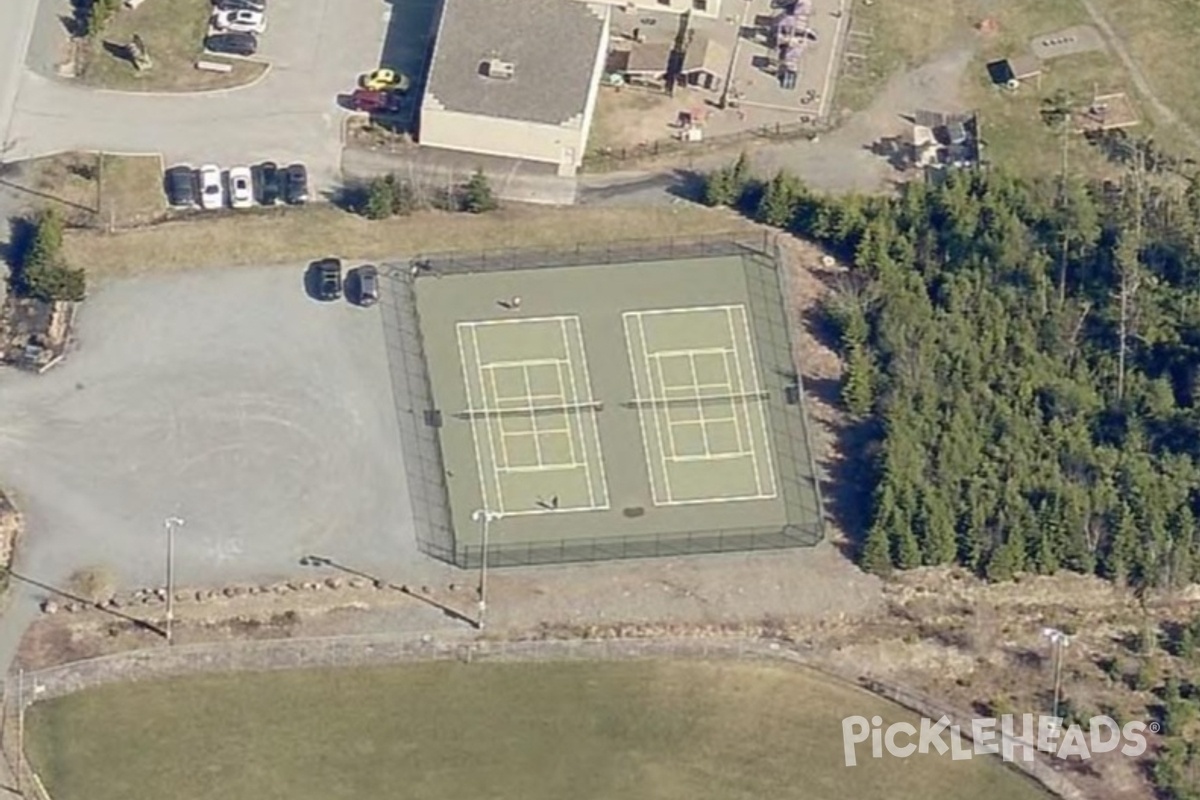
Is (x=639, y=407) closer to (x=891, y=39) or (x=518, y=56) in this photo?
(x=518, y=56)

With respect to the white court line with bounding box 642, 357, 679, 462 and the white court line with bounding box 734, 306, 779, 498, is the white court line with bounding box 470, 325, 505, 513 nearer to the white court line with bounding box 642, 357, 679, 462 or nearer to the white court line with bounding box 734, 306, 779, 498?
the white court line with bounding box 642, 357, 679, 462

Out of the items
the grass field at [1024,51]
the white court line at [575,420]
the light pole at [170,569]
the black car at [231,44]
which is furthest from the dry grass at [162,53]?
the grass field at [1024,51]

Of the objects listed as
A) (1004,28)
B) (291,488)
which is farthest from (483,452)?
(1004,28)

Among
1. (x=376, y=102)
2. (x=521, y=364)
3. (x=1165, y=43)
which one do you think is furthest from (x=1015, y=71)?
(x=376, y=102)

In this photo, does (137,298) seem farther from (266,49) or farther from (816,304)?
(816,304)

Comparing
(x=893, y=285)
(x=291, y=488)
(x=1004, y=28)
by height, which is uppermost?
(x=1004, y=28)
